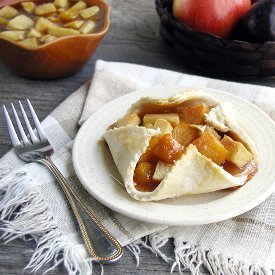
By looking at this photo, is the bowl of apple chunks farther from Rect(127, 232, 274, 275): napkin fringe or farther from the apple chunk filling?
the apple chunk filling

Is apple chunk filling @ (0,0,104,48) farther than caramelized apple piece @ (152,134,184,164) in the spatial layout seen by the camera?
Yes

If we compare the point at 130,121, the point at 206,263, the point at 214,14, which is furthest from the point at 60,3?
the point at 206,263

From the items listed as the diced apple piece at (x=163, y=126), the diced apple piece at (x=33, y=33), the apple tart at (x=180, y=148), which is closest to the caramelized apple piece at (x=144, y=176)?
the apple tart at (x=180, y=148)

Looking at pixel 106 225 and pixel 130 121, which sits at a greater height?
pixel 130 121

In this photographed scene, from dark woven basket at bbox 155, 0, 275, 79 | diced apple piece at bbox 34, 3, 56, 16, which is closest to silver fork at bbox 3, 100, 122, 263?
diced apple piece at bbox 34, 3, 56, 16

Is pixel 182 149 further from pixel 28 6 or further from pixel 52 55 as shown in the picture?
pixel 28 6

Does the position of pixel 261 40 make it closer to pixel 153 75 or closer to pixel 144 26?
pixel 153 75

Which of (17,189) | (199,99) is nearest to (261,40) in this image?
(199,99)
